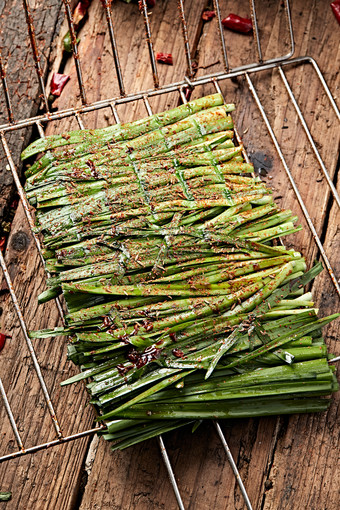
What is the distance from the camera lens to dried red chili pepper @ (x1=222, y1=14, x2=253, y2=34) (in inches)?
114

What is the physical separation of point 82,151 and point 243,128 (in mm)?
790

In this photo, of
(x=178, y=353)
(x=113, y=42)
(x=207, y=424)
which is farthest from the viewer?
(x=113, y=42)

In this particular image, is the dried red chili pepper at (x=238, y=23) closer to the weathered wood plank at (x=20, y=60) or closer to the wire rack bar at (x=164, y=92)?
the wire rack bar at (x=164, y=92)

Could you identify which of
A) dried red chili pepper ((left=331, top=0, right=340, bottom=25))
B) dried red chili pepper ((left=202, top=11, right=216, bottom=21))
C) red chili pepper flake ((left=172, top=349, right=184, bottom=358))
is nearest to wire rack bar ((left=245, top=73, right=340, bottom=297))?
dried red chili pepper ((left=202, top=11, right=216, bottom=21))

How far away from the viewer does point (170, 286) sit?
7.27 ft

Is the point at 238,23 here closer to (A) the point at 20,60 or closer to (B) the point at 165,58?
(B) the point at 165,58

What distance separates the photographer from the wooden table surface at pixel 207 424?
7.86ft

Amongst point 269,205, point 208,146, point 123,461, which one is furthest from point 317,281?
point 123,461

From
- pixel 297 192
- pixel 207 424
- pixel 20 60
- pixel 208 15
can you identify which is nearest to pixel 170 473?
pixel 207 424

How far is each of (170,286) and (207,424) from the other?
1.98 feet

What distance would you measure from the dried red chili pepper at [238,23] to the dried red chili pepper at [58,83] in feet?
2.61

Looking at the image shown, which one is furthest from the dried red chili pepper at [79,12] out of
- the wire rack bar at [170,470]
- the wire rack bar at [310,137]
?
the wire rack bar at [170,470]

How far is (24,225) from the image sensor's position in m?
2.74

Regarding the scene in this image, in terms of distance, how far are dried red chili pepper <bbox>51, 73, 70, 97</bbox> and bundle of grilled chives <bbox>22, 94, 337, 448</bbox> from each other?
555mm
